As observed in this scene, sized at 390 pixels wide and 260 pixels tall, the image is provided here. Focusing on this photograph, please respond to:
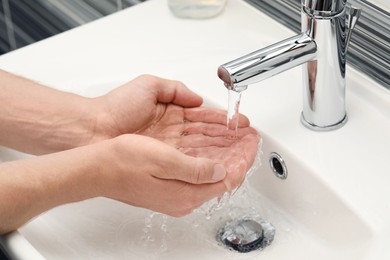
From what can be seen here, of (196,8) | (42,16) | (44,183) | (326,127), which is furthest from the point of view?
(42,16)

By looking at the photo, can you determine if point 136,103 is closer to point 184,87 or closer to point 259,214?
point 184,87

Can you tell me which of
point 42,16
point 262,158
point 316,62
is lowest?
point 42,16

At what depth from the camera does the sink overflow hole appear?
3.11ft

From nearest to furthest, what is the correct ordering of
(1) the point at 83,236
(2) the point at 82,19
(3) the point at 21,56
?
(1) the point at 83,236 → (3) the point at 21,56 → (2) the point at 82,19

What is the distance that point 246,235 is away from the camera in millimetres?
961

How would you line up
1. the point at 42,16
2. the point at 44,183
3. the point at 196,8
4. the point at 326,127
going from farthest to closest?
the point at 42,16 < the point at 196,8 < the point at 326,127 < the point at 44,183

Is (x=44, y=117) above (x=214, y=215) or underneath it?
above

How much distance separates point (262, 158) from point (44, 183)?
264mm

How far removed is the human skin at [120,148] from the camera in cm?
85

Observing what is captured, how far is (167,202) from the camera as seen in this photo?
89 centimetres

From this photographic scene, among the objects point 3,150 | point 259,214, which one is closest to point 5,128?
point 3,150

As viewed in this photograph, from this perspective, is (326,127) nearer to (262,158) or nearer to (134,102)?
(262,158)

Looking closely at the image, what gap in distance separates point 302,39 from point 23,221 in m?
0.35

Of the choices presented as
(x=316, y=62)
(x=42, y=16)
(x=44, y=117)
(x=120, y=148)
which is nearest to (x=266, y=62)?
(x=316, y=62)
